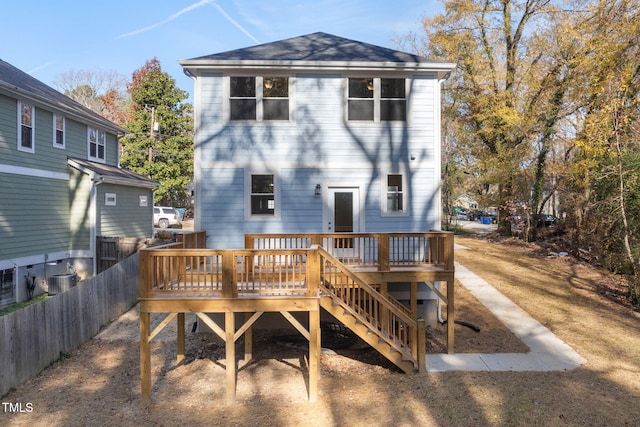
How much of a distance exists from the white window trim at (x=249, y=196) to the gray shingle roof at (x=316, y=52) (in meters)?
2.79

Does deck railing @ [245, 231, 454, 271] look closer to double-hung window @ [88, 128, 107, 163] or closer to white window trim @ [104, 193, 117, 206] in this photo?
white window trim @ [104, 193, 117, 206]

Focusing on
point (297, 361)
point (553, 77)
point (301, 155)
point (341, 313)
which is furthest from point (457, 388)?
point (553, 77)

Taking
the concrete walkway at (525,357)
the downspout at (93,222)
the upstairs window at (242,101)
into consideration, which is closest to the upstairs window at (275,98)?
the upstairs window at (242,101)

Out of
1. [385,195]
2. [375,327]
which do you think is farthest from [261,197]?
[375,327]

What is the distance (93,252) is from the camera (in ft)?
43.9

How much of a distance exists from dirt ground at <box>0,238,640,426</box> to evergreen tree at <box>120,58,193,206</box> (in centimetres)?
1997

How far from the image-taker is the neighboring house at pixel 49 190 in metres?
11.2

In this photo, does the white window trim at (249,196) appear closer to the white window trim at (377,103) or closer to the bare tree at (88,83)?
the white window trim at (377,103)

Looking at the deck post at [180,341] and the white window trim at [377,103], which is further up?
the white window trim at [377,103]

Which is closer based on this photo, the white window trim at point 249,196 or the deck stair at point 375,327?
the deck stair at point 375,327

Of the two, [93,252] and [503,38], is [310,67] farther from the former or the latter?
[503,38]

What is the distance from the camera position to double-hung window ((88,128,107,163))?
15.5m

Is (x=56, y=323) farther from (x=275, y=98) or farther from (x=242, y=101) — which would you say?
(x=275, y=98)

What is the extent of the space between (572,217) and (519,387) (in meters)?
14.6
